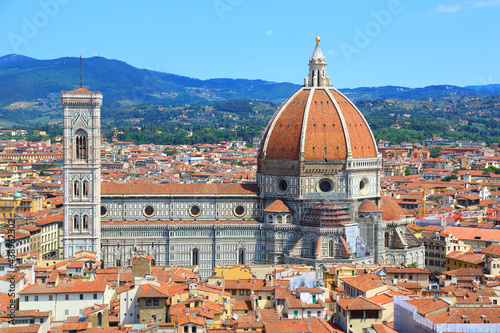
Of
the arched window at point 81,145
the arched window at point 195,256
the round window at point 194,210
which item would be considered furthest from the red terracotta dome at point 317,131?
the arched window at point 81,145

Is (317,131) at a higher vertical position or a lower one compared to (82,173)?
higher

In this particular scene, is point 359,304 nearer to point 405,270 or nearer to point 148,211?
point 405,270

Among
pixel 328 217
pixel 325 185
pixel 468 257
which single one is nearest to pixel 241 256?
pixel 328 217

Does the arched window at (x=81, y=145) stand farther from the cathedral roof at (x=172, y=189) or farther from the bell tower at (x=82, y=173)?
the cathedral roof at (x=172, y=189)

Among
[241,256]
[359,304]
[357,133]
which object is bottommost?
[241,256]

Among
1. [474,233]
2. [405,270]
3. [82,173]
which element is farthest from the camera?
[474,233]

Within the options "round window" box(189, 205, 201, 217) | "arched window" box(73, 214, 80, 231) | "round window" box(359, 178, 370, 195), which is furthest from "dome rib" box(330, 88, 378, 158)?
"arched window" box(73, 214, 80, 231)
